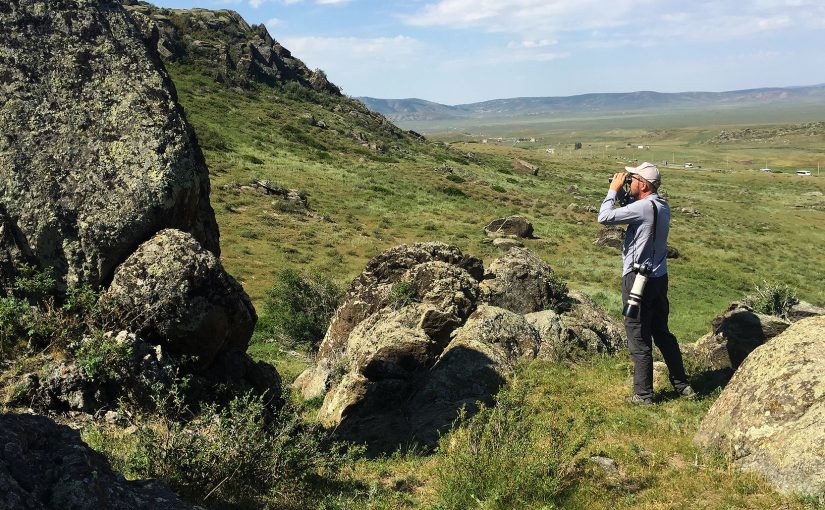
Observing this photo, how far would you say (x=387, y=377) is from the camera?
10234 millimetres

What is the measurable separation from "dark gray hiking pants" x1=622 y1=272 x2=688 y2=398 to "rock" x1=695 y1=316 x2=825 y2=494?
1212 mm

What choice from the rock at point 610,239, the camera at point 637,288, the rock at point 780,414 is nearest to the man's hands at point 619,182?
the camera at point 637,288

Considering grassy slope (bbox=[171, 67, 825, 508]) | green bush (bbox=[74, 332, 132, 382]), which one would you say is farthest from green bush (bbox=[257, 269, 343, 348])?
green bush (bbox=[74, 332, 132, 382])

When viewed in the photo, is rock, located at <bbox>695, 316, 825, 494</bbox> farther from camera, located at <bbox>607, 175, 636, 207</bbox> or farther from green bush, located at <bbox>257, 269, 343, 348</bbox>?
green bush, located at <bbox>257, 269, 343, 348</bbox>

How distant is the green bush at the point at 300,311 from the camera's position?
64.3 ft

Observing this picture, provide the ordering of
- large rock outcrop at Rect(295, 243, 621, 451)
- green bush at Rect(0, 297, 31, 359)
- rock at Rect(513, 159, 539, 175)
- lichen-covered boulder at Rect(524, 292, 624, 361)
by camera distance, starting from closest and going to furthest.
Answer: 1. green bush at Rect(0, 297, 31, 359)
2. large rock outcrop at Rect(295, 243, 621, 451)
3. lichen-covered boulder at Rect(524, 292, 624, 361)
4. rock at Rect(513, 159, 539, 175)

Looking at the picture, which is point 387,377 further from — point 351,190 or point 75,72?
point 351,190

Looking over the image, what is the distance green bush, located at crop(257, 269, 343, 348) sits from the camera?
19.6m


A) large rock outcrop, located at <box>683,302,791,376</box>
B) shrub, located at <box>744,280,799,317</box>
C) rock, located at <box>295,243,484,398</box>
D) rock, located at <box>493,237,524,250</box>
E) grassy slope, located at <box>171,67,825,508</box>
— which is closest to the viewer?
grassy slope, located at <box>171,67,825,508</box>

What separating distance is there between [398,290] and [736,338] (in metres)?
7.26

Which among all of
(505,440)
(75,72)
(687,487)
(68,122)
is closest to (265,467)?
(505,440)

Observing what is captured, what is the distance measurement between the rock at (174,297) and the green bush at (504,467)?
3340 mm

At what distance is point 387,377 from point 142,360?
480 cm

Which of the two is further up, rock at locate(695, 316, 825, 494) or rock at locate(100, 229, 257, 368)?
rock at locate(100, 229, 257, 368)
